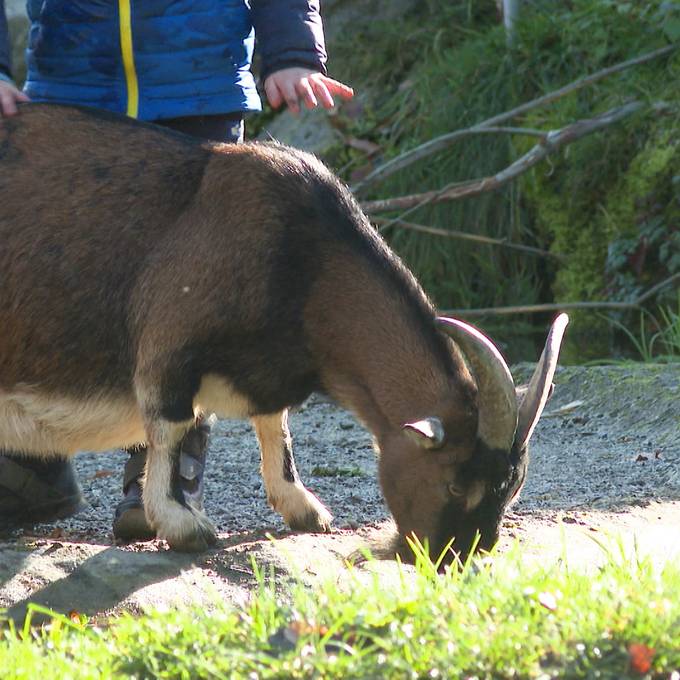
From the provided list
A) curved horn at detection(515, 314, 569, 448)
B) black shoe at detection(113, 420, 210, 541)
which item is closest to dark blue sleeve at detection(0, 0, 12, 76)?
black shoe at detection(113, 420, 210, 541)

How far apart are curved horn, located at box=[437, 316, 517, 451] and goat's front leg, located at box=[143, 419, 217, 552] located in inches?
37.2

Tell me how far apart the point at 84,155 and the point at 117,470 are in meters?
1.96

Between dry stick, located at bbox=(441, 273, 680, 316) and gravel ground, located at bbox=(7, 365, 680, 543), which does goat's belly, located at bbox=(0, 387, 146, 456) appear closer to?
gravel ground, located at bbox=(7, 365, 680, 543)

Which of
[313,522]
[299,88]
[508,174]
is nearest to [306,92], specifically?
[299,88]

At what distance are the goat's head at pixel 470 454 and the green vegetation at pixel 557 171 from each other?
13.5 ft

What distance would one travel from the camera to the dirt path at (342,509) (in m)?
4.18

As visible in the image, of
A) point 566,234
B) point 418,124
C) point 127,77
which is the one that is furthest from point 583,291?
point 127,77

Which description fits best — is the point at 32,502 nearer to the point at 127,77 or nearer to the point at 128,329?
the point at 128,329

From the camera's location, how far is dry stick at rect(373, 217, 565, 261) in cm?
850

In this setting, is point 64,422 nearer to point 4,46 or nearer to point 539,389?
point 4,46

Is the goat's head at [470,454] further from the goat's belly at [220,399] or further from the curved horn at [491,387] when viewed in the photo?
the goat's belly at [220,399]

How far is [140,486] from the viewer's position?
495 cm

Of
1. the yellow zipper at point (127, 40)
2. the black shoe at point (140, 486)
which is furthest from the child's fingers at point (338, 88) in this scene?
the black shoe at point (140, 486)

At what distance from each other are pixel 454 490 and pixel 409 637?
122cm
